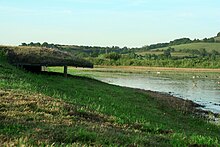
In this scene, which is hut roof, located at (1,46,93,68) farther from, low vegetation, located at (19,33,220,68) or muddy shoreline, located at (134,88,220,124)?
low vegetation, located at (19,33,220,68)

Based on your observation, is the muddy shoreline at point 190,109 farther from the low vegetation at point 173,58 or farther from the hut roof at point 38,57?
the low vegetation at point 173,58

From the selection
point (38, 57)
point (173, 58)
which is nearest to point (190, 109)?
point (38, 57)

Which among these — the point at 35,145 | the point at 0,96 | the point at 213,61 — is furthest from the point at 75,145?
the point at 213,61

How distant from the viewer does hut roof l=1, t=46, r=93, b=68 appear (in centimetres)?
3114

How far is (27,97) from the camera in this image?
37.0 ft

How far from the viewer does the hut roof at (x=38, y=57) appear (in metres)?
31.1

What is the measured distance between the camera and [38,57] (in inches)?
1248

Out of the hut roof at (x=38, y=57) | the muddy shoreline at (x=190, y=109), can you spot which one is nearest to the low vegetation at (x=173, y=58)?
the hut roof at (x=38, y=57)

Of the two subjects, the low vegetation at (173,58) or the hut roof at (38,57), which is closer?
the hut roof at (38,57)

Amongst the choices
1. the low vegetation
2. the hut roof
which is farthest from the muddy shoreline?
the low vegetation

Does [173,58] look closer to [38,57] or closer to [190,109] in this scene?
[38,57]

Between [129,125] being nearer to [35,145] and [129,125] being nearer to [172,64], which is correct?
[35,145]

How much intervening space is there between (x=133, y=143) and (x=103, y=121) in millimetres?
2554

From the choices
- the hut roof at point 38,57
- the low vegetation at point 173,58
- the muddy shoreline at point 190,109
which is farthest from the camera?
the low vegetation at point 173,58
